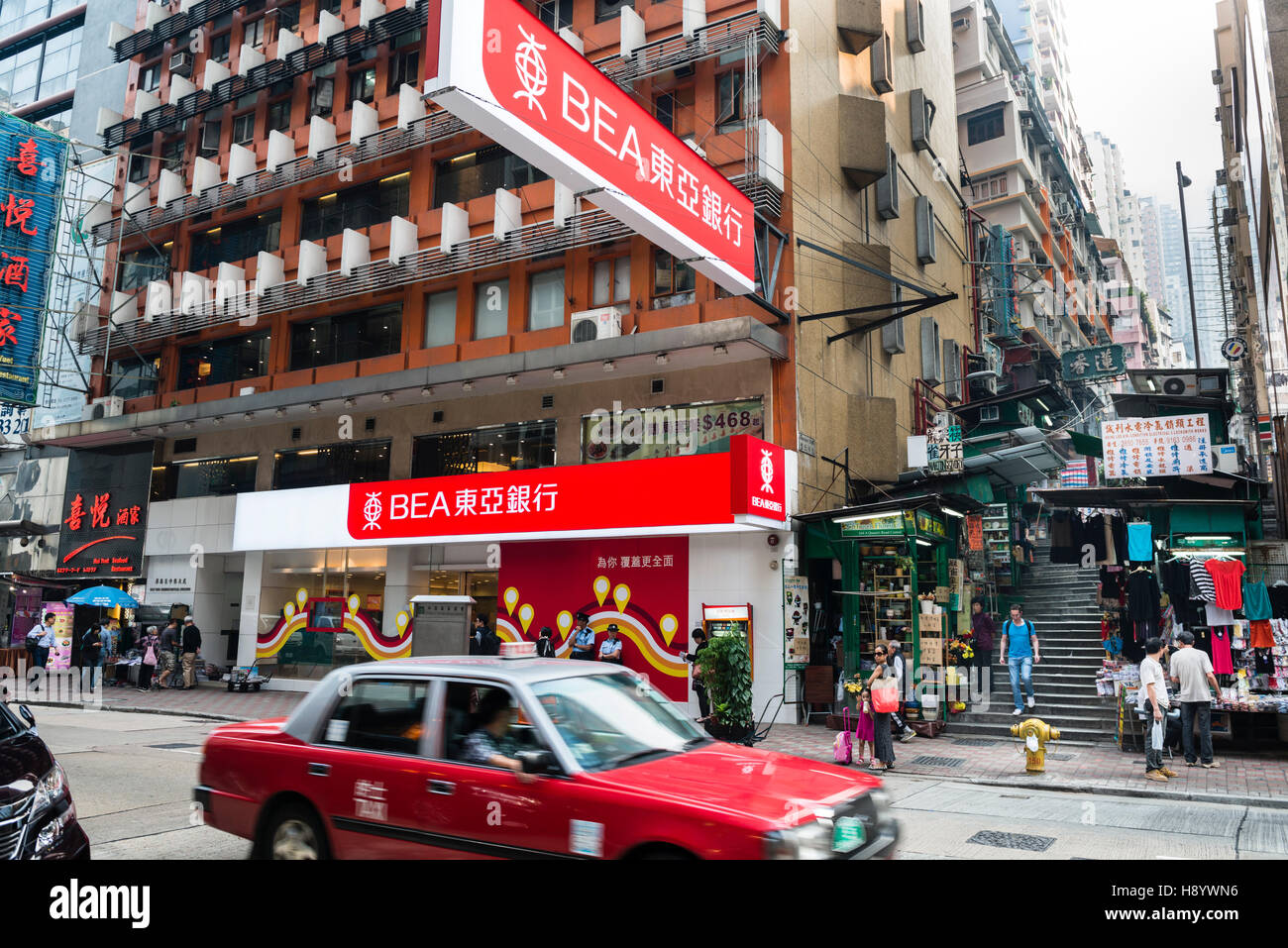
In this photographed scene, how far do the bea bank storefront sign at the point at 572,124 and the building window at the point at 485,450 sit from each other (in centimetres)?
1008

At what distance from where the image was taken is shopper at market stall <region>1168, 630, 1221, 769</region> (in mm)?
12539

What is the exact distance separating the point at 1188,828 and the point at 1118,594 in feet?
38.1

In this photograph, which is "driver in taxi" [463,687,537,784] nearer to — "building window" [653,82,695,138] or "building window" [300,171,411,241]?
"building window" [653,82,695,138]

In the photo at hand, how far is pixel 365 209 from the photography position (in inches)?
984

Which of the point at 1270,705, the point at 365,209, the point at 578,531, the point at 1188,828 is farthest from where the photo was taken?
the point at 365,209

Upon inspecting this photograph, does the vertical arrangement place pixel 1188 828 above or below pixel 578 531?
below

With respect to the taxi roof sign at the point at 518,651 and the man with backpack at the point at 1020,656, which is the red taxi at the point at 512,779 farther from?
the man with backpack at the point at 1020,656

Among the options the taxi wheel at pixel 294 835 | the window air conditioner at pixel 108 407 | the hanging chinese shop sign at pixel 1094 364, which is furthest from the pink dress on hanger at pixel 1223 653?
the window air conditioner at pixel 108 407

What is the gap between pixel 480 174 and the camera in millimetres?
22938

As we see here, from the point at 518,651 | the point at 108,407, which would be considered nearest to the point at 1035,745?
the point at 518,651

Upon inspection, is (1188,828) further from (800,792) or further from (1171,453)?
(1171,453)

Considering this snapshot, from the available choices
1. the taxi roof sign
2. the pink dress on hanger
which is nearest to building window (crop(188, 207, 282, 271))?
the taxi roof sign

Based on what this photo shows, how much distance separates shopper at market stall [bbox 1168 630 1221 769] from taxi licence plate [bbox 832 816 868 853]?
375 inches
